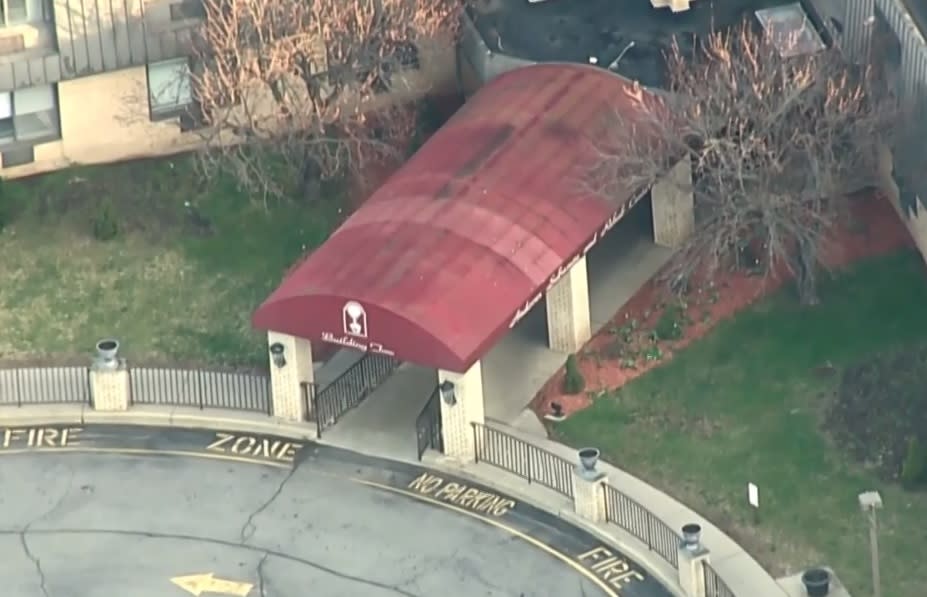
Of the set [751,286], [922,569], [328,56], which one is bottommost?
[922,569]

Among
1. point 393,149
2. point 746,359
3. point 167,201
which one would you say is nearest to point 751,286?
point 746,359

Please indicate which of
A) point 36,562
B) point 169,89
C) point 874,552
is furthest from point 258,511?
point 169,89

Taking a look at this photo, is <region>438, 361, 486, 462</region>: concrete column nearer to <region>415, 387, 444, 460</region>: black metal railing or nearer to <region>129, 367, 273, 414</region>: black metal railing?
<region>415, 387, 444, 460</region>: black metal railing

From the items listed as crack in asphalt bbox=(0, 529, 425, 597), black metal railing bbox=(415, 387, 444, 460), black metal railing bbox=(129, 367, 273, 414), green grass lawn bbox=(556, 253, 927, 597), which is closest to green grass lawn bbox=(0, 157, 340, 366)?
black metal railing bbox=(129, 367, 273, 414)

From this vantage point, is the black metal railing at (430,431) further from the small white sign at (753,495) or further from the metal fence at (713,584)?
the metal fence at (713,584)

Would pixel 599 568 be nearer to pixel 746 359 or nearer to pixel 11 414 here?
pixel 746 359

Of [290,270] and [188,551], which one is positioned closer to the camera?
[188,551]

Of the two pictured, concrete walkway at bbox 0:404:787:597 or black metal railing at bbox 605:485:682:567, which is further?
black metal railing at bbox 605:485:682:567
